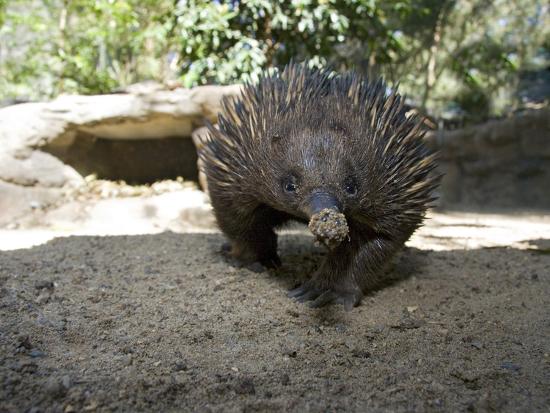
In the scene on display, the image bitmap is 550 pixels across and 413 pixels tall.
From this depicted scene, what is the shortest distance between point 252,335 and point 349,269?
0.87m

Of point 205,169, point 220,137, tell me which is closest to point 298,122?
point 220,137

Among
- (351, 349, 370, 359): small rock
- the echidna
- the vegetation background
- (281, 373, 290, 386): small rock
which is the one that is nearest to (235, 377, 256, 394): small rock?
(281, 373, 290, 386): small rock

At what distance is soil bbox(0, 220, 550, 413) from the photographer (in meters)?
1.78

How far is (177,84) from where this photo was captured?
21.9ft

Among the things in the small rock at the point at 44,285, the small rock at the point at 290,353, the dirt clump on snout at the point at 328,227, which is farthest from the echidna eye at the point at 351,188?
the small rock at the point at 44,285

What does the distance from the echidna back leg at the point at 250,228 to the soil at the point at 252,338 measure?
0.44 feet

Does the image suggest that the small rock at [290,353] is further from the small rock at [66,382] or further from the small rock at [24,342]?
the small rock at [24,342]

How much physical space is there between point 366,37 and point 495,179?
13.0ft

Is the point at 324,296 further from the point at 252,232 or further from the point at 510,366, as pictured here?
the point at 510,366

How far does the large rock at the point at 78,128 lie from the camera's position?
5.78 metres

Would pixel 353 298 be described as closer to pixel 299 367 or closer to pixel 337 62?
pixel 299 367

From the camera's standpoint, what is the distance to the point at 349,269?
119 inches

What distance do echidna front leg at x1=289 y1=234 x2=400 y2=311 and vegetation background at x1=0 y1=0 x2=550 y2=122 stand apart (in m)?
1.87

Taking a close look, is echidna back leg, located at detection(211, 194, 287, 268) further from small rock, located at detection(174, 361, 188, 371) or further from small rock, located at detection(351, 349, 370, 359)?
small rock, located at detection(174, 361, 188, 371)
